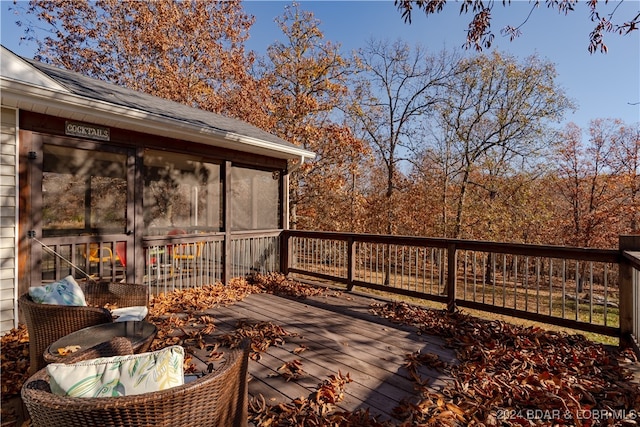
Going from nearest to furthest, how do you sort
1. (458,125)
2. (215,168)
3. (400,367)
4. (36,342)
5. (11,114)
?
(36,342) < (400,367) < (11,114) < (215,168) < (458,125)

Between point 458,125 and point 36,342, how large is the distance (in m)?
13.1

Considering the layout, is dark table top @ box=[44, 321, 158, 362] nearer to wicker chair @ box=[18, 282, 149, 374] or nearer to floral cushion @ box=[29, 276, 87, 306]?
wicker chair @ box=[18, 282, 149, 374]

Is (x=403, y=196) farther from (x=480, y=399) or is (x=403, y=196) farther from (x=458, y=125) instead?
(x=480, y=399)

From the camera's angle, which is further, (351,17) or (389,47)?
(389,47)

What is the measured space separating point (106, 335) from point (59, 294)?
77 centimetres

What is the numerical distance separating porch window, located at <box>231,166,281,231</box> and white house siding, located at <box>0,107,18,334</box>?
303cm

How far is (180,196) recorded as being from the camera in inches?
305

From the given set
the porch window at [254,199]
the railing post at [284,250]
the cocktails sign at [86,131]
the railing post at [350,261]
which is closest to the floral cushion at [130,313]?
the cocktails sign at [86,131]

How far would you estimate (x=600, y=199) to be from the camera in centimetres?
1277

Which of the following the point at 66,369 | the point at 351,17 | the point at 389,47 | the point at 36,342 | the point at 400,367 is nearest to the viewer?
the point at 66,369

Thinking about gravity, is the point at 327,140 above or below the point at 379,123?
below

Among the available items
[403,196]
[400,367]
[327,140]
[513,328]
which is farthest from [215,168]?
[403,196]

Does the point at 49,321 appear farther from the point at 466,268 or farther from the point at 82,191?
the point at 466,268

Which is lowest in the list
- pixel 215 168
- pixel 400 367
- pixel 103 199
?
pixel 400 367
